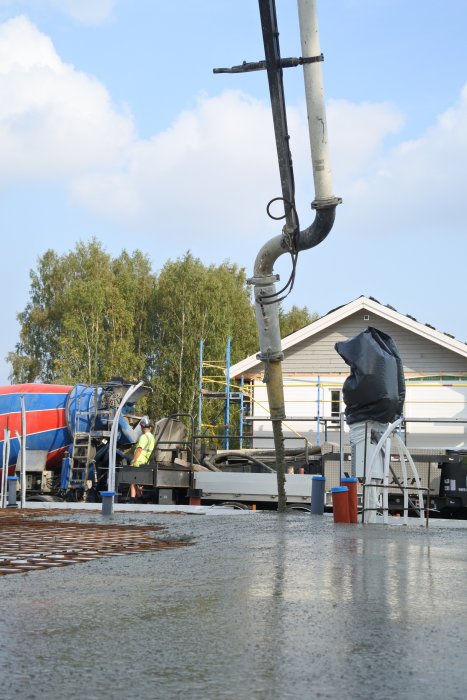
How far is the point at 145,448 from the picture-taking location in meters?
20.8

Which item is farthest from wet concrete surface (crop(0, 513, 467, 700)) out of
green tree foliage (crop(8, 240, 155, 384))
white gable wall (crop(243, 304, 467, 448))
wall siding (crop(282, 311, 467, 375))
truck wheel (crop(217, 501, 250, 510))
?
green tree foliage (crop(8, 240, 155, 384))

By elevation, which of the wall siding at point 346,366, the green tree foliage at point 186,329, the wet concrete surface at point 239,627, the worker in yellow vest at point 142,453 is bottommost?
the wet concrete surface at point 239,627

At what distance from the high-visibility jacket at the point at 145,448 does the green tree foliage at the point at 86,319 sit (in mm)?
36917

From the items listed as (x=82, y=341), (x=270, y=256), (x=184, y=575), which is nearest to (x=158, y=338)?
(x=82, y=341)

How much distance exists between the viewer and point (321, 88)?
12023 mm

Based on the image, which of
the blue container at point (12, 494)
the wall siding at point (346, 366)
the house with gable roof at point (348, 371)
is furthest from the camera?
the wall siding at point (346, 366)

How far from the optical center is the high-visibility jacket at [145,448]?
20.7 meters

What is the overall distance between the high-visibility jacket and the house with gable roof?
31.6 ft

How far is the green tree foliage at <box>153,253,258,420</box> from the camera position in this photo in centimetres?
5988

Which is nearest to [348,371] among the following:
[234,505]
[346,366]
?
[346,366]

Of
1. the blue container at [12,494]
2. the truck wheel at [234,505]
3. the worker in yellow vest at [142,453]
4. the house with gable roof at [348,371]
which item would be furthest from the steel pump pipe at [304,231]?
the house with gable roof at [348,371]

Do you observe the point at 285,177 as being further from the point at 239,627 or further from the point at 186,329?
the point at 186,329

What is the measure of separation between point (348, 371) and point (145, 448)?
12917mm

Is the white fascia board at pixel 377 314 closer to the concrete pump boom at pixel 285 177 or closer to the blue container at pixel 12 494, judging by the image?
the blue container at pixel 12 494
